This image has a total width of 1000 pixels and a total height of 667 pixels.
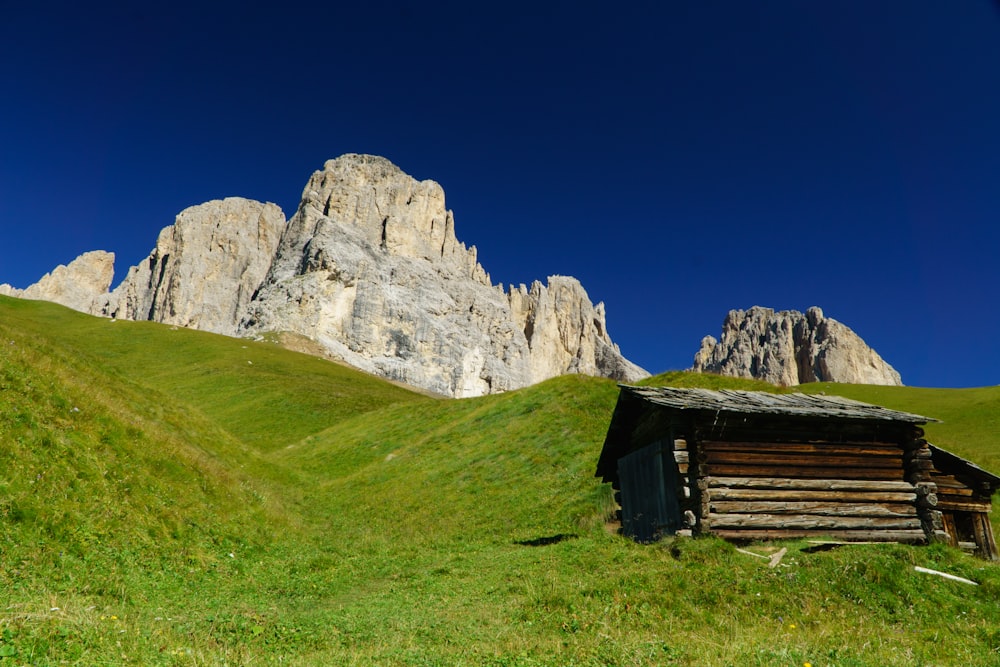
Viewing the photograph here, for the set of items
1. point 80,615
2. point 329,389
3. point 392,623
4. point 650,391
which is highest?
point 329,389

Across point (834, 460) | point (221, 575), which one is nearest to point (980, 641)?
point (834, 460)

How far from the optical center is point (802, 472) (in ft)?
55.6

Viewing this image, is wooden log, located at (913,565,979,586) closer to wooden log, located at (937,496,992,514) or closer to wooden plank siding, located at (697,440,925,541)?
wooden plank siding, located at (697,440,925,541)

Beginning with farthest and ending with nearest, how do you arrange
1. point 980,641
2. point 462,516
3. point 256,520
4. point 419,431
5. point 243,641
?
point 419,431, point 462,516, point 256,520, point 980,641, point 243,641

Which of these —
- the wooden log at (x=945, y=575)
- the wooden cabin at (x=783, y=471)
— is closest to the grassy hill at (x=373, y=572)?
the wooden log at (x=945, y=575)

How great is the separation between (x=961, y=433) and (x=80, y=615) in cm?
5785

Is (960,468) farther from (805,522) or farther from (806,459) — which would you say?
(805,522)

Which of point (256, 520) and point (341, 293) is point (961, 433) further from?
point (341, 293)

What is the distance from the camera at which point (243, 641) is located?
29.7 feet

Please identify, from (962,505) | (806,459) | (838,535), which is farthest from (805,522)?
(962,505)

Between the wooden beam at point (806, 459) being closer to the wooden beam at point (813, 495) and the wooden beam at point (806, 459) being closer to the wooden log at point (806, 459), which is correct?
the wooden log at point (806, 459)

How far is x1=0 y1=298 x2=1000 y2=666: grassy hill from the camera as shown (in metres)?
8.83

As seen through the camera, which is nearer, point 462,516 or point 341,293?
point 462,516

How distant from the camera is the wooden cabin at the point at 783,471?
53.2ft
